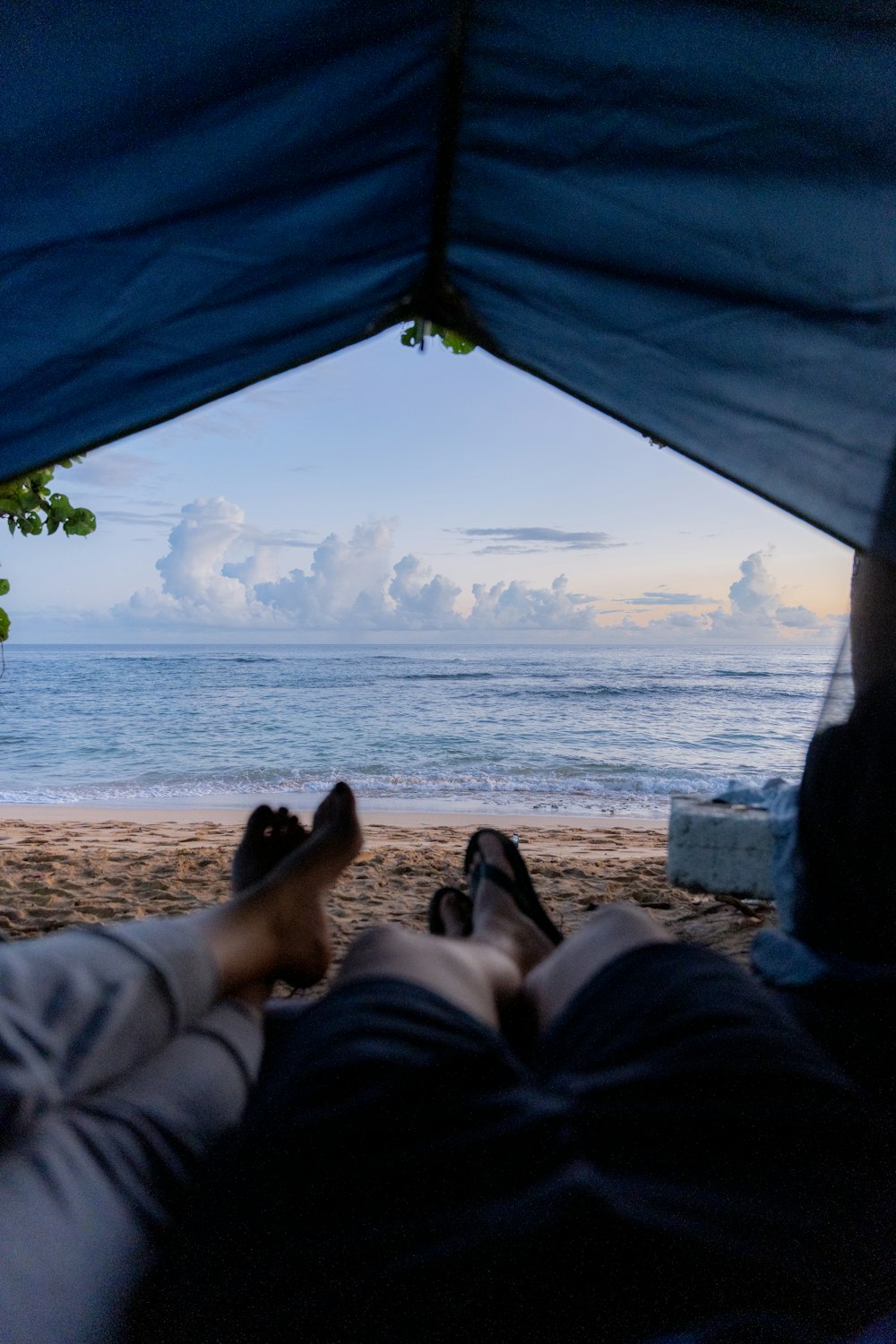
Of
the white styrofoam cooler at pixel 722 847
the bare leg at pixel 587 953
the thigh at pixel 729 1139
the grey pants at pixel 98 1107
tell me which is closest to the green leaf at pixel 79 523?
the white styrofoam cooler at pixel 722 847

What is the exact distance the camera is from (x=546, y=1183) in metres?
Result: 0.70

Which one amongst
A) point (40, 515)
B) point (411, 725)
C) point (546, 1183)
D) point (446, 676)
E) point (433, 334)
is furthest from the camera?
point (446, 676)

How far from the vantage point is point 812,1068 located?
32.4 inches

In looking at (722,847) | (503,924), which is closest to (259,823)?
(503,924)

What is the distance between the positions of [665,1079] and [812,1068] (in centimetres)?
15

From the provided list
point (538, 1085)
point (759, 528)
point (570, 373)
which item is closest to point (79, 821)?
point (570, 373)

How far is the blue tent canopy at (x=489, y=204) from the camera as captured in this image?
38.7 inches

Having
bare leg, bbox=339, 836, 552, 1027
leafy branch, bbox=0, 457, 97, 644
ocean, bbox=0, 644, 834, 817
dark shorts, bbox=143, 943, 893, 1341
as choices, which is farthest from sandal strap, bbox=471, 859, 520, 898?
ocean, bbox=0, 644, 834, 817

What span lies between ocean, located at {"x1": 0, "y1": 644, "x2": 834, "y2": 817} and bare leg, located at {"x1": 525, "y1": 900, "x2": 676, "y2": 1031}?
244 inches

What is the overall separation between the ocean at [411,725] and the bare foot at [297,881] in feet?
17.9

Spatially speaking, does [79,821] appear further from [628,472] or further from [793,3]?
[628,472]

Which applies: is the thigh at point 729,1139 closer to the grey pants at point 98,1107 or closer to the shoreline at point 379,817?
the grey pants at point 98,1107

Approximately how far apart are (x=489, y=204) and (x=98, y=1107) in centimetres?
157

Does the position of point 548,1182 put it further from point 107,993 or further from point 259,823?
point 259,823
